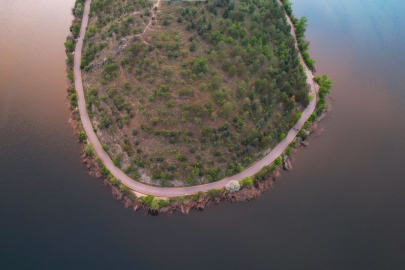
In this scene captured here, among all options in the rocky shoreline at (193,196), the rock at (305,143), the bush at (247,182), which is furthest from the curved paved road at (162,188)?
the rock at (305,143)

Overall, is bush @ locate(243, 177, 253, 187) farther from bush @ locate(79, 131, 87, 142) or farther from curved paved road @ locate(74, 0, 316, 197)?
bush @ locate(79, 131, 87, 142)

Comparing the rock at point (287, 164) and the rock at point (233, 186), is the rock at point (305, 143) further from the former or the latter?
the rock at point (233, 186)

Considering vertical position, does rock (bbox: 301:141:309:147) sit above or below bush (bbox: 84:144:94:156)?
below

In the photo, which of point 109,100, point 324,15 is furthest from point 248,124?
point 324,15

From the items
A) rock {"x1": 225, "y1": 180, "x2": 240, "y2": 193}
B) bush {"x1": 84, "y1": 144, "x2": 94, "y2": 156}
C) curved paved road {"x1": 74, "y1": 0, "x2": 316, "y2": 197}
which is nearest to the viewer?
rock {"x1": 225, "y1": 180, "x2": 240, "y2": 193}

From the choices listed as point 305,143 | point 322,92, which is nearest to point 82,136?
point 305,143

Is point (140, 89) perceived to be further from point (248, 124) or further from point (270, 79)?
point (270, 79)

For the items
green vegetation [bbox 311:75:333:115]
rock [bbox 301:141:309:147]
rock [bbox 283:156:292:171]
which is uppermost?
green vegetation [bbox 311:75:333:115]

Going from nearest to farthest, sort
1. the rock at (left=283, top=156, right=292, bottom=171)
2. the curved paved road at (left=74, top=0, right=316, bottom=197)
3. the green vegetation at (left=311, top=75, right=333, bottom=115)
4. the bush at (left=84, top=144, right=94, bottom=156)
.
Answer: the curved paved road at (left=74, top=0, right=316, bottom=197) → the bush at (left=84, top=144, right=94, bottom=156) → the rock at (left=283, top=156, right=292, bottom=171) → the green vegetation at (left=311, top=75, right=333, bottom=115)

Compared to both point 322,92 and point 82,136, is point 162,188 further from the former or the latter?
point 322,92

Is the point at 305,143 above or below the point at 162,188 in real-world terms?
above

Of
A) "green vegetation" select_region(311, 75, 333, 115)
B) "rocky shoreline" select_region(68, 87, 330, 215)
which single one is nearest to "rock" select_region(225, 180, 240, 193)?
"rocky shoreline" select_region(68, 87, 330, 215)
